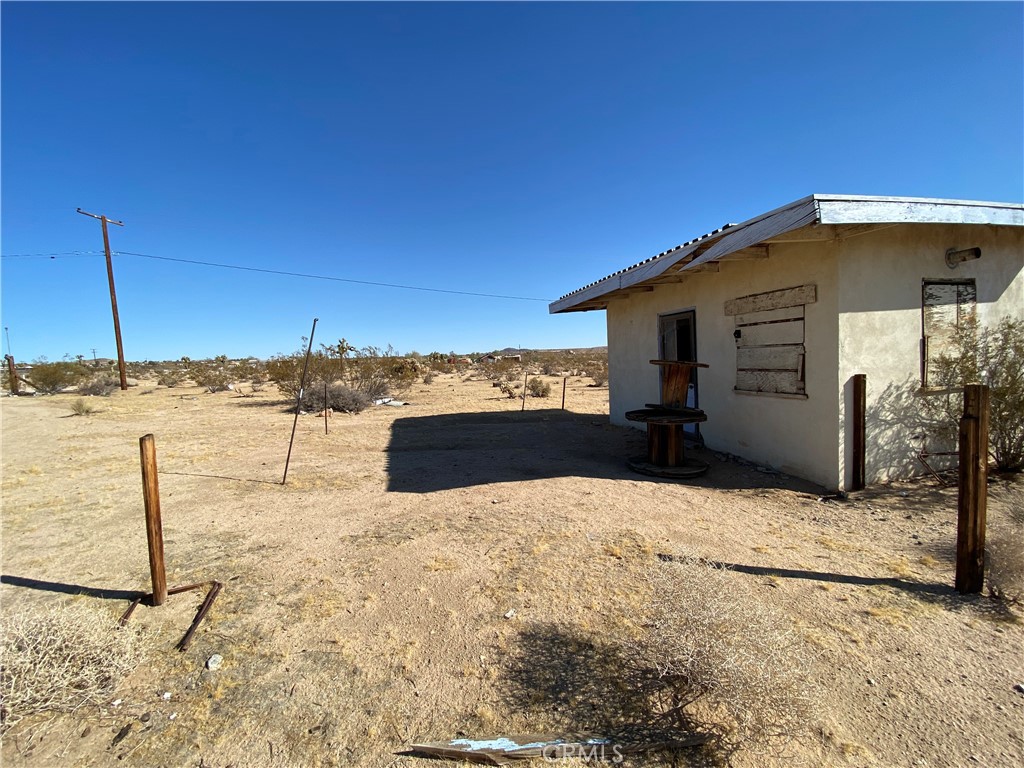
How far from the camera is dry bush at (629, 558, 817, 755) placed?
1991 millimetres

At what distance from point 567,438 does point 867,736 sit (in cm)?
754

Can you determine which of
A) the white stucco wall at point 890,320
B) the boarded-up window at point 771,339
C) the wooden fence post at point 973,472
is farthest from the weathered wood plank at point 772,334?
the wooden fence post at point 973,472

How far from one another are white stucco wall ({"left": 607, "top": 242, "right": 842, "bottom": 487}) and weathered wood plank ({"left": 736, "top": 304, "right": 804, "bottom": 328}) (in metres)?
0.16

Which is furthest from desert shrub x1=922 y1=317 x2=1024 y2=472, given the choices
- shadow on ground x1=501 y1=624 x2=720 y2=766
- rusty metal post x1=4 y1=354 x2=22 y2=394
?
rusty metal post x1=4 y1=354 x2=22 y2=394

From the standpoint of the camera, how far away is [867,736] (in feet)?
6.76

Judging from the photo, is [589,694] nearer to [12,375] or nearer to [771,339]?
[771,339]

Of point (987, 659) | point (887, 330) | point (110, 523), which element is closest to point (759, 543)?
point (987, 659)

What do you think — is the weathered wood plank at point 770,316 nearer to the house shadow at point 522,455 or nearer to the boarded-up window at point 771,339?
the boarded-up window at point 771,339

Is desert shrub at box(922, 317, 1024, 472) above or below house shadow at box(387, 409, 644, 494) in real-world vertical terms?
above

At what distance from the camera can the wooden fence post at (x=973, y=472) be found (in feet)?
10.0

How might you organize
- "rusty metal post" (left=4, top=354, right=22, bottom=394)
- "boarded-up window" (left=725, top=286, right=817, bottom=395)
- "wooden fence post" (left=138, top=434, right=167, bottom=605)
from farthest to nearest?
1. "rusty metal post" (left=4, top=354, right=22, bottom=394)
2. "boarded-up window" (left=725, top=286, right=817, bottom=395)
3. "wooden fence post" (left=138, top=434, right=167, bottom=605)

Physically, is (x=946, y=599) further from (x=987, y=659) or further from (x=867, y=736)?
(x=867, y=736)

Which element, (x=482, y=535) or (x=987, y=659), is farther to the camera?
(x=482, y=535)

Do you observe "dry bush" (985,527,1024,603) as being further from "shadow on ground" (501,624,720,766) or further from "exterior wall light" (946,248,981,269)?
"exterior wall light" (946,248,981,269)
